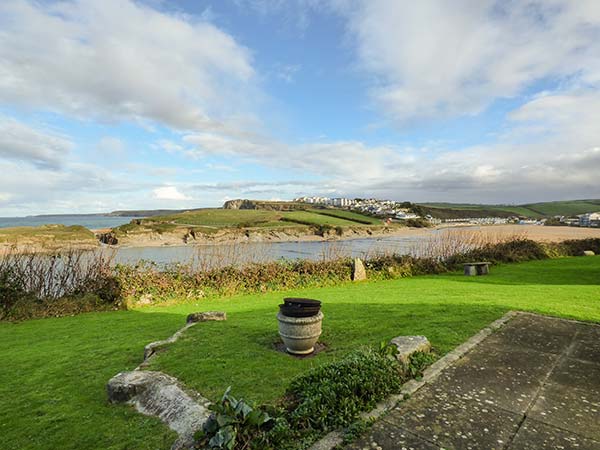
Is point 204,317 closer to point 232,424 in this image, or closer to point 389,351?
A: point 389,351

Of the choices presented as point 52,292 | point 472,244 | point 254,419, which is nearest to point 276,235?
point 472,244

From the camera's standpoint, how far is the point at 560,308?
7133 mm

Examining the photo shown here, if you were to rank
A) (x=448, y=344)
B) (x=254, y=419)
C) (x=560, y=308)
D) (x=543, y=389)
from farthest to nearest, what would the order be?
1. (x=560, y=308)
2. (x=448, y=344)
3. (x=543, y=389)
4. (x=254, y=419)

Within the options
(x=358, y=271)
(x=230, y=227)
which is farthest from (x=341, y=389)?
(x=230, y=227)

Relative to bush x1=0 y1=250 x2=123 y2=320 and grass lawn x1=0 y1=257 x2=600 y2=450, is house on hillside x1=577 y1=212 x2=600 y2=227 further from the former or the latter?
bush x1=0 y1=250 x2=123 y2=320

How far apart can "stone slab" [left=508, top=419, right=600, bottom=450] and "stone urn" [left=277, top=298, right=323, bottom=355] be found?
2.91 m

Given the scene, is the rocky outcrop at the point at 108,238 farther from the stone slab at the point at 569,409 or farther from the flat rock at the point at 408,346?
the stone slab at the point at 569,409

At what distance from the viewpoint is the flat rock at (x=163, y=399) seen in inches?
128

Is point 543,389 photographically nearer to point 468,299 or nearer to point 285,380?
point 285,380

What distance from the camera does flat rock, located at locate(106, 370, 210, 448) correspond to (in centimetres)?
326

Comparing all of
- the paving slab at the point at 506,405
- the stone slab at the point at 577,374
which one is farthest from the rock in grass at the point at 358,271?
the stone slab at the point at 577,374

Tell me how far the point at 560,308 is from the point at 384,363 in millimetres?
5967

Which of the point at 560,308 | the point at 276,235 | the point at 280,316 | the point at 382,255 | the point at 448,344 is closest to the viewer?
the point at 448,344

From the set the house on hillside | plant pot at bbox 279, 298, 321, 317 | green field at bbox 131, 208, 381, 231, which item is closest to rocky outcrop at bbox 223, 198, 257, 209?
green field at bbox 131, 208, 381, 231
